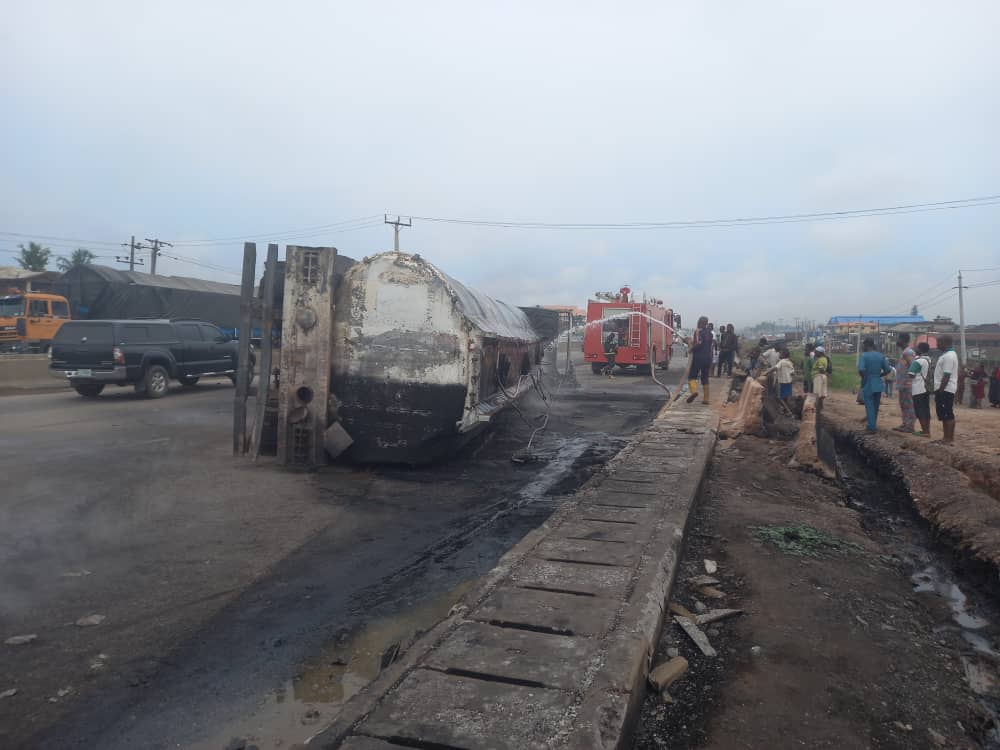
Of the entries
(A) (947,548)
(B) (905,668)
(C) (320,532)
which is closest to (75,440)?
(C) (320,532)

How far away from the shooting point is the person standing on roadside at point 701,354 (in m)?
11.8

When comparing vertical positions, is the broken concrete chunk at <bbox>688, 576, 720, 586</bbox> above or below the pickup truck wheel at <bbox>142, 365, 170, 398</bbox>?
below

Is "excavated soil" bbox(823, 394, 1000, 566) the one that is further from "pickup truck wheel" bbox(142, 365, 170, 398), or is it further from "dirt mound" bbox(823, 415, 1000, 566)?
"pickup truck wheel" bbox(142, 365, 170, 398)

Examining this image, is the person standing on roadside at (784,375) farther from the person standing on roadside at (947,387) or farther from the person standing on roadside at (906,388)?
the person standing on roadside at (947,387)

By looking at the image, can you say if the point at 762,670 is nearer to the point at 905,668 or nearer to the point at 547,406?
the point at 905,668

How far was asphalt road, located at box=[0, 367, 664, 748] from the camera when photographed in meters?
3.08

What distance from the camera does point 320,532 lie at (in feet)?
18.5

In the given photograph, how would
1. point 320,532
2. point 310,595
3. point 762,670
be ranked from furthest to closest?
point 320,532
point 310,595
point 762,670

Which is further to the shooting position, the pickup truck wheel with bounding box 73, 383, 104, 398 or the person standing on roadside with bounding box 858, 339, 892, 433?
the pickup truck wheel with bounding box 73, 383, 104, 398

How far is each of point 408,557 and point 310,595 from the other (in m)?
0.95

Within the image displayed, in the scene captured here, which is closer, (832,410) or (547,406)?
(547,406)

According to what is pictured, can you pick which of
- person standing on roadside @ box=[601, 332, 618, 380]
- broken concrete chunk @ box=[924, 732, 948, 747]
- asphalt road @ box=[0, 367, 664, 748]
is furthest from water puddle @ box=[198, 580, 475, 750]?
person standing on roadside @ box=[601, 332, 618, 380]

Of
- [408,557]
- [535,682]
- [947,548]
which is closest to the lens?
[535,682]

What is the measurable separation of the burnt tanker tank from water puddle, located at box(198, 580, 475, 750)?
3.58 meters
